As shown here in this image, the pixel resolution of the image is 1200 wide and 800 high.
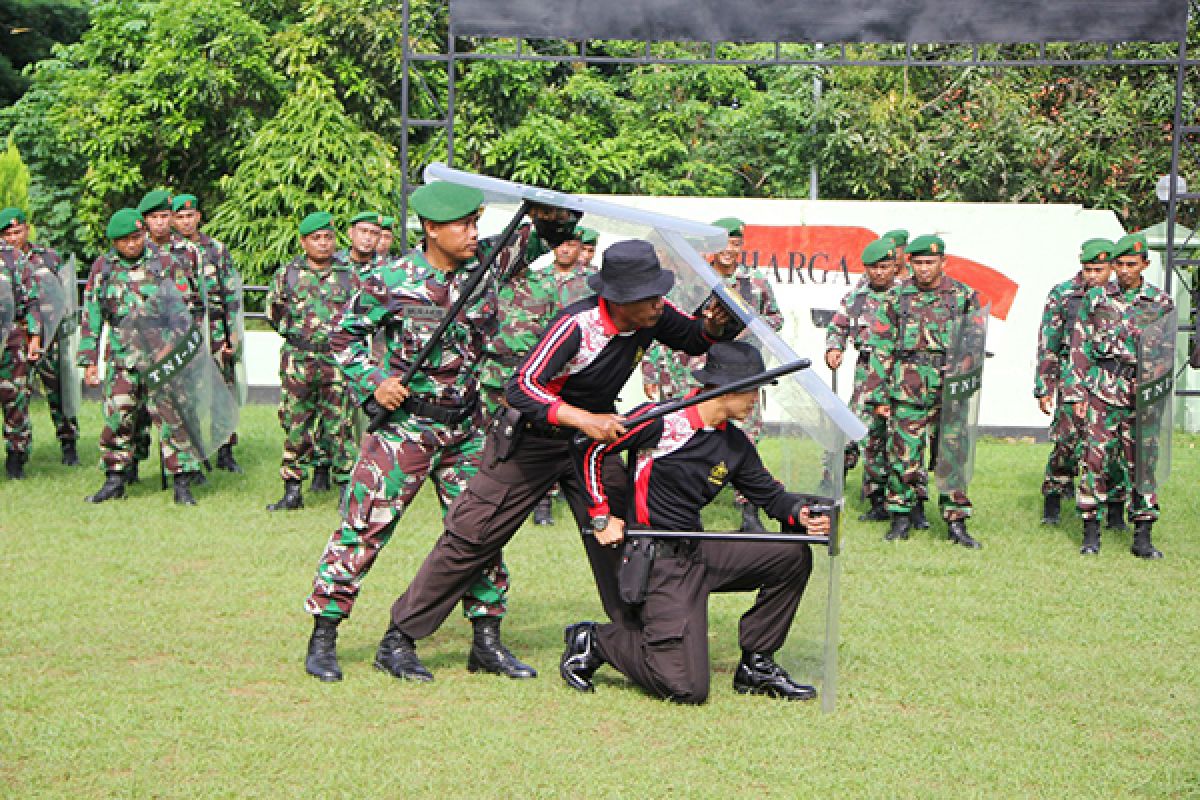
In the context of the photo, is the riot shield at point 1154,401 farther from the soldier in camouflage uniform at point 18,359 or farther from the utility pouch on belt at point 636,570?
the soldier in camouflage uniform at point 18,359

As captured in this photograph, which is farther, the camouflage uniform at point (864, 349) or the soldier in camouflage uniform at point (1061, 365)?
the camouflage uniform at point (864, 349)

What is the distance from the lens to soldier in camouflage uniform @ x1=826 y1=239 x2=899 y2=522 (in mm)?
10500

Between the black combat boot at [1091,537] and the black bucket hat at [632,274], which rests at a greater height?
the black bucket hat at [632,274]

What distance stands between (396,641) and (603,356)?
1566mm

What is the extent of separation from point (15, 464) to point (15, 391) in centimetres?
61

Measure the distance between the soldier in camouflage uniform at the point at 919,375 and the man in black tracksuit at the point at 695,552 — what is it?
402cm

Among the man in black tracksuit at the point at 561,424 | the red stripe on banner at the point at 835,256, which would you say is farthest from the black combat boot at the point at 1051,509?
the man in black tracksuit at the point at 561,424

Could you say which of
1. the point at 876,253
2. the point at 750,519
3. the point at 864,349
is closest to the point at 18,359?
the point at 750,519

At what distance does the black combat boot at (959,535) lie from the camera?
993cm

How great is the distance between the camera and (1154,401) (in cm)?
951

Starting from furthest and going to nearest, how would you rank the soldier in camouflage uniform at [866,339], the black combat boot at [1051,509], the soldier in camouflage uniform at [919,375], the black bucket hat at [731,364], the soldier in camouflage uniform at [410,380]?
the black combat boot at [1051,509] → the soldier in camouflage uniform at [866,339] → the soldier in camouflage uniform at [919,375] → the soldier in camouflage uniform at [410,380] → the black bucket hat at [731,364]

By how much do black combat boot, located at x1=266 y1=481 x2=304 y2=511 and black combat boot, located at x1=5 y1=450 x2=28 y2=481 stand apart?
2662 millimetres

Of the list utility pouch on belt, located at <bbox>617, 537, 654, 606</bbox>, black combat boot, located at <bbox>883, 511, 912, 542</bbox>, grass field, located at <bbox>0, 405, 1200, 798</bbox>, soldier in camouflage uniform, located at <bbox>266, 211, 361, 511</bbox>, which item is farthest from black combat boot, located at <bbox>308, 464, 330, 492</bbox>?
utility pouch on belt, located at <bbox>617, 537, 654, 606</bbox>

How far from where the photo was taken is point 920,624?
7.56 metres
